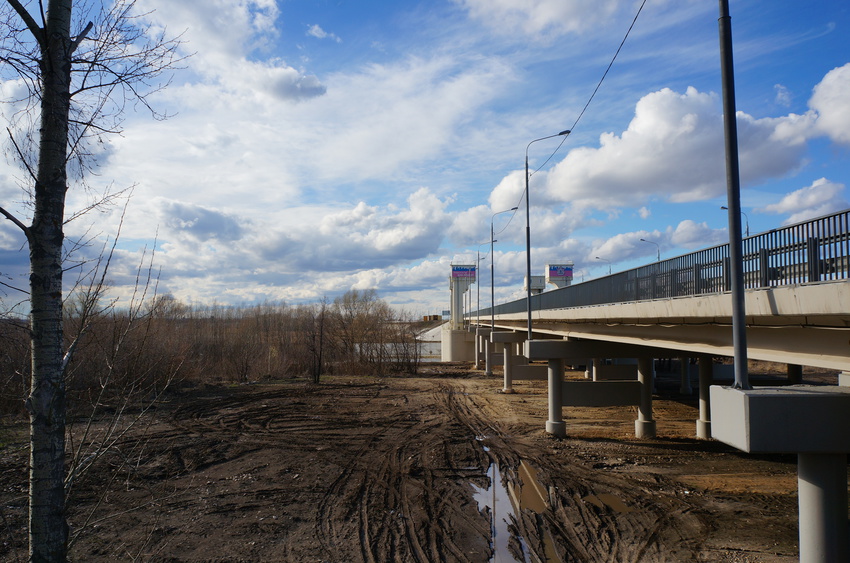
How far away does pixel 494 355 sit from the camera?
147 ft

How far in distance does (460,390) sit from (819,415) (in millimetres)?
29221

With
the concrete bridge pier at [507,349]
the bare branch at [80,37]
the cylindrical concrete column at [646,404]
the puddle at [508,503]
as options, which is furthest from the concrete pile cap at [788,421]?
the concrete bridge pier at [507,349]

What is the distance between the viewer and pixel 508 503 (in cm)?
1260

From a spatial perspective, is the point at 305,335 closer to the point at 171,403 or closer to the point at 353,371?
the point at 353,371

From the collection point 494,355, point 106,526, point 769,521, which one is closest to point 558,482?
point 769,521

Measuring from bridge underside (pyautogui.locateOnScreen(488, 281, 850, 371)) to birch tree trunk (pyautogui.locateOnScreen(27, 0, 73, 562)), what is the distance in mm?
7282

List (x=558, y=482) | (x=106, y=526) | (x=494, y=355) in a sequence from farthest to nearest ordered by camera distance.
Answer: (x=494, y=355) < (x=558, y=482) < (x=106, y=526)

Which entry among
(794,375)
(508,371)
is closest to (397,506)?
(508,371)

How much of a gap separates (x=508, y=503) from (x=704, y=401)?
11.2m

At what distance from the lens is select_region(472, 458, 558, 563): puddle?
9922 mm

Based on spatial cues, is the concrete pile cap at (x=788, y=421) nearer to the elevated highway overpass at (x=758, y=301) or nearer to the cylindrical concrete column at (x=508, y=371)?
the elevated highway overpass at (x=758, y=301)

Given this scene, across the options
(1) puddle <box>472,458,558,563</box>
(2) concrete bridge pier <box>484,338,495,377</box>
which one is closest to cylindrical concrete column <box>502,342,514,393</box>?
(2) concrete bridge pier <box>484,338,495,377</box>

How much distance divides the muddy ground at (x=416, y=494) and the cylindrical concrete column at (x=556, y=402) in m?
0.75

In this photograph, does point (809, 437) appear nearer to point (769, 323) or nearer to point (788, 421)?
point (788, 421)
